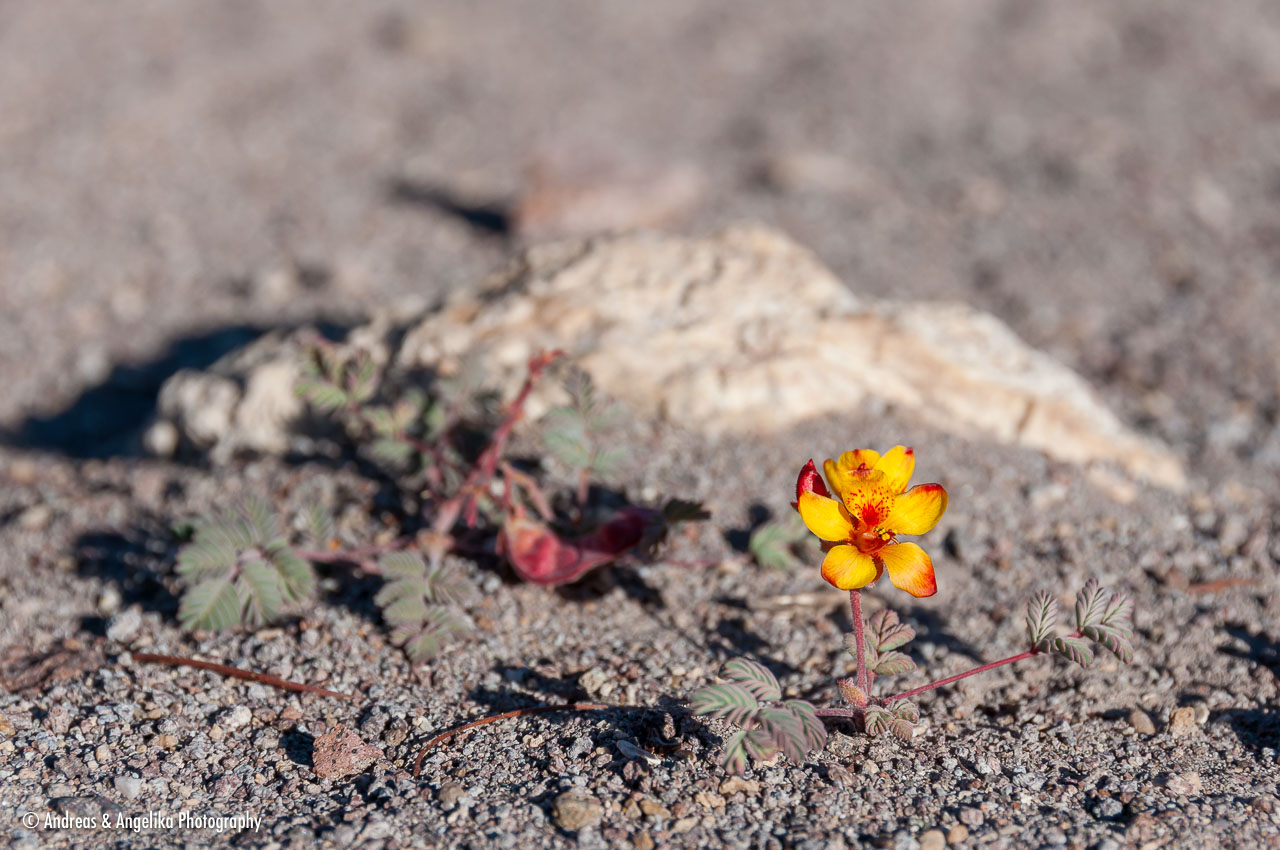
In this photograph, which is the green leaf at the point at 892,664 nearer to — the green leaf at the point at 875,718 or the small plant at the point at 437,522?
the green leaf at the point at 875,718

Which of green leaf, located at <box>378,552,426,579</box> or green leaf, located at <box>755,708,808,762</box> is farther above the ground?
green leaf, located at <box>755,708,808,762</box>

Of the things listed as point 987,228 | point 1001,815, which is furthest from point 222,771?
point 987,228

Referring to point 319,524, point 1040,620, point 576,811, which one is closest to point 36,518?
point 319,524

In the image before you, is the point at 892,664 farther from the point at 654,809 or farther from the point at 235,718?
the point at 235,718

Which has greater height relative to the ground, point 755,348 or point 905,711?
point 755,348

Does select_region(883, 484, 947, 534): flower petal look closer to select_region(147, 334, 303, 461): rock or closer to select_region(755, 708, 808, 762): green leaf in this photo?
select_region(755, 708, 808, 762): green leaf

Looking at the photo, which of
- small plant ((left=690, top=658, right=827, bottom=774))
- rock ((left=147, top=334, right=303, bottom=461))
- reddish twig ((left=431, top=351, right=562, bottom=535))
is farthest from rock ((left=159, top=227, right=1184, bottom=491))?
small plant ((left=690, top=658, right=827, bottom=774))
